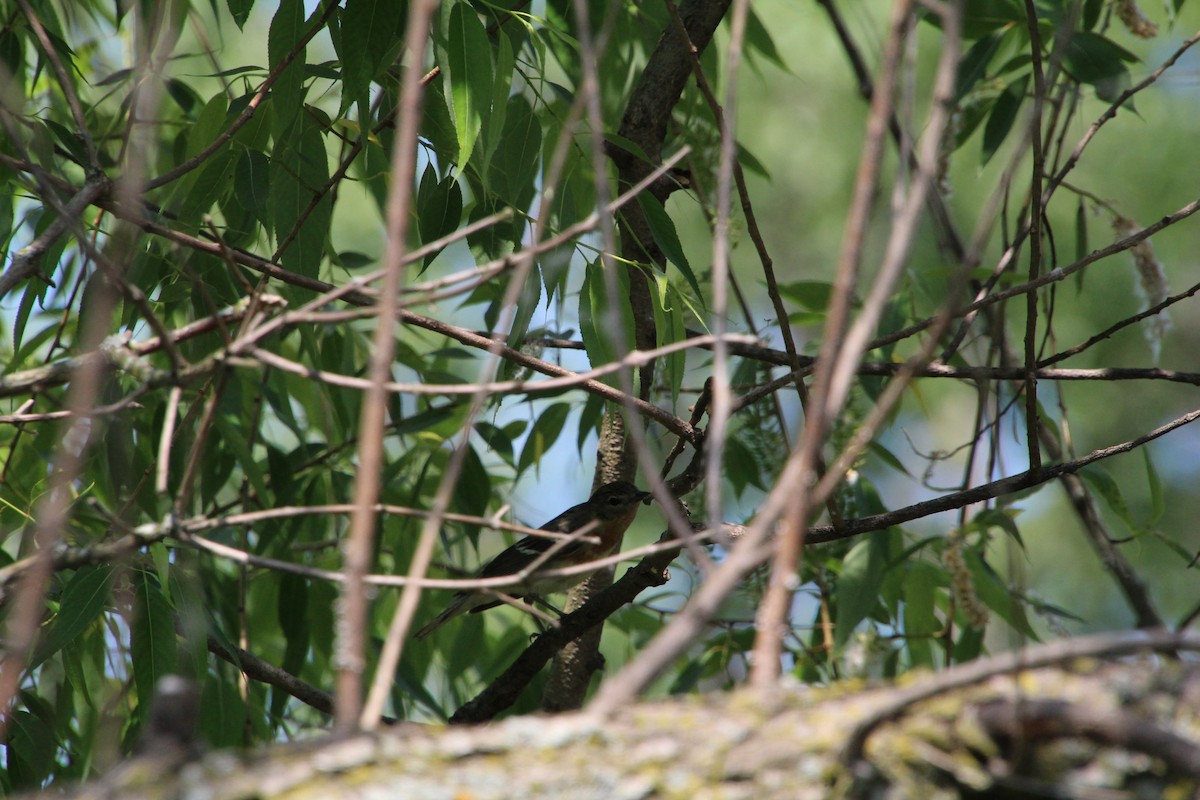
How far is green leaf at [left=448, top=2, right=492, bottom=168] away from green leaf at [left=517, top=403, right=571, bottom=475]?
6.08 ft

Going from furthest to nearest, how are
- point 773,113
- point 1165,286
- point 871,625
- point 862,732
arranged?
point 773,113, point 871,625, point 1165,286, point 862,732

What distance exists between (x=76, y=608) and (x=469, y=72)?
151cm

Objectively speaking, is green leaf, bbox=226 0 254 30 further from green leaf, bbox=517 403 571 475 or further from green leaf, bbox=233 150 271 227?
green leaf, bbox=517 403 571 475

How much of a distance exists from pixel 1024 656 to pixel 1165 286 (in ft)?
8.28

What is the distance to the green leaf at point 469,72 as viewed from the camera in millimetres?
2402

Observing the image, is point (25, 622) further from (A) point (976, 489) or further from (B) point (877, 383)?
(B) point (877, 383)

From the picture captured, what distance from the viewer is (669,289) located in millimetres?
2953

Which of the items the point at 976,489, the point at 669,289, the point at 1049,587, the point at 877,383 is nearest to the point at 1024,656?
the point at 976,489

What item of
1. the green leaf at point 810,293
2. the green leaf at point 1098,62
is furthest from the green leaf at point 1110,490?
the green leaf at point 1098,62

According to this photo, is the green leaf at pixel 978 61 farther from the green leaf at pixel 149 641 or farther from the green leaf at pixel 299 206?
the green leaf at pixel 149 641

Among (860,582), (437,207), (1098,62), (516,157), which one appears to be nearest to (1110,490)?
(860,582)

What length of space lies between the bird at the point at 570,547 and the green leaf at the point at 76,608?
1407 millimetres

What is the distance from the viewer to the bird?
14.7ft

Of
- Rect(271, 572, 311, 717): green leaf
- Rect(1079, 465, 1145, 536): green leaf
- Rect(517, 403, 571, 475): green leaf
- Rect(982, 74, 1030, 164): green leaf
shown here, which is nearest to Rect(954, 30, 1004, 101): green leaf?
Rect(982, 74, 1030, 164): green leaf
